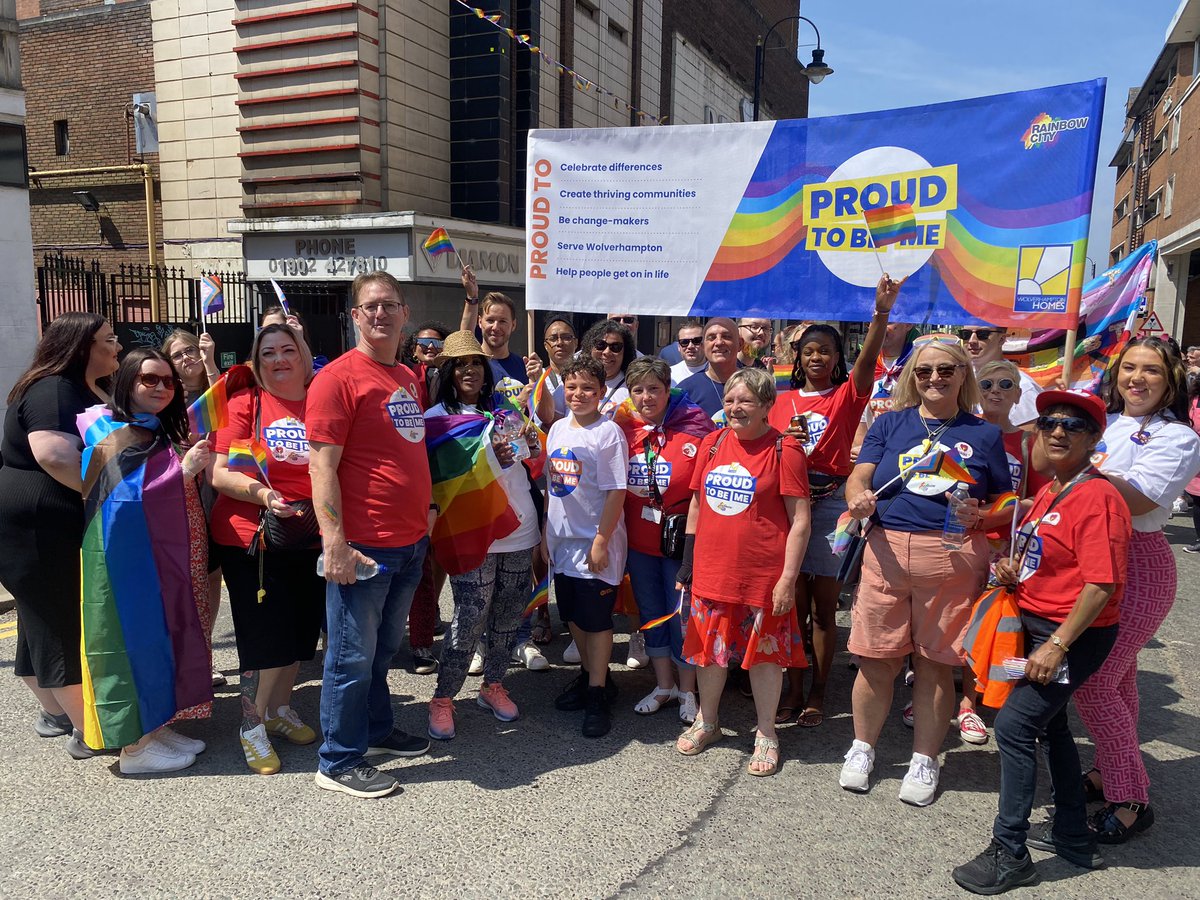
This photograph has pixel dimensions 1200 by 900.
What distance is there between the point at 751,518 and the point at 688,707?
1135 mm

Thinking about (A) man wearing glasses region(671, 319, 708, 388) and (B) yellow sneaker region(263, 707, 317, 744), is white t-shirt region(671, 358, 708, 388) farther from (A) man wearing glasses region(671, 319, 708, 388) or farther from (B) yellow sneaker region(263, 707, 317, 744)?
(B) yellow sneaker region(263, 707, 317, 744)

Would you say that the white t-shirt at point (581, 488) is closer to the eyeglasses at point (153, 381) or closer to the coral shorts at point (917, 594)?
the coral shorts at point (917, 594)

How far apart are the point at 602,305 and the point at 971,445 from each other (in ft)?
8.70

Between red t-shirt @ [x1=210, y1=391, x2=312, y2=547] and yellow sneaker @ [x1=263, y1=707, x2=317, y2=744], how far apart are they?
868 mm

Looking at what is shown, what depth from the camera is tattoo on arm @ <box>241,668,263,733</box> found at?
366 cm

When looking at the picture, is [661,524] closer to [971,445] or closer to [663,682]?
[663,682]

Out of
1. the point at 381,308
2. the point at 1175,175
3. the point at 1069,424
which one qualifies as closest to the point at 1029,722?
the point at 1069,424

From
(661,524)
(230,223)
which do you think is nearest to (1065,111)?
(661,524)

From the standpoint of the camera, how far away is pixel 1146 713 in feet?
14.0

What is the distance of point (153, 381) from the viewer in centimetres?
353

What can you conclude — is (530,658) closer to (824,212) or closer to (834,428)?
(834,428)

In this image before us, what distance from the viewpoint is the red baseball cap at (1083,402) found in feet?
9.29

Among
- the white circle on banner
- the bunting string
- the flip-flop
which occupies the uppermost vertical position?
the bunting string

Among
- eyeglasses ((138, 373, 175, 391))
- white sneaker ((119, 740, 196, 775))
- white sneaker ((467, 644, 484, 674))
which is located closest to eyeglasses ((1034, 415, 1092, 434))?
white sneaker ((467, 644, 484, 674))
